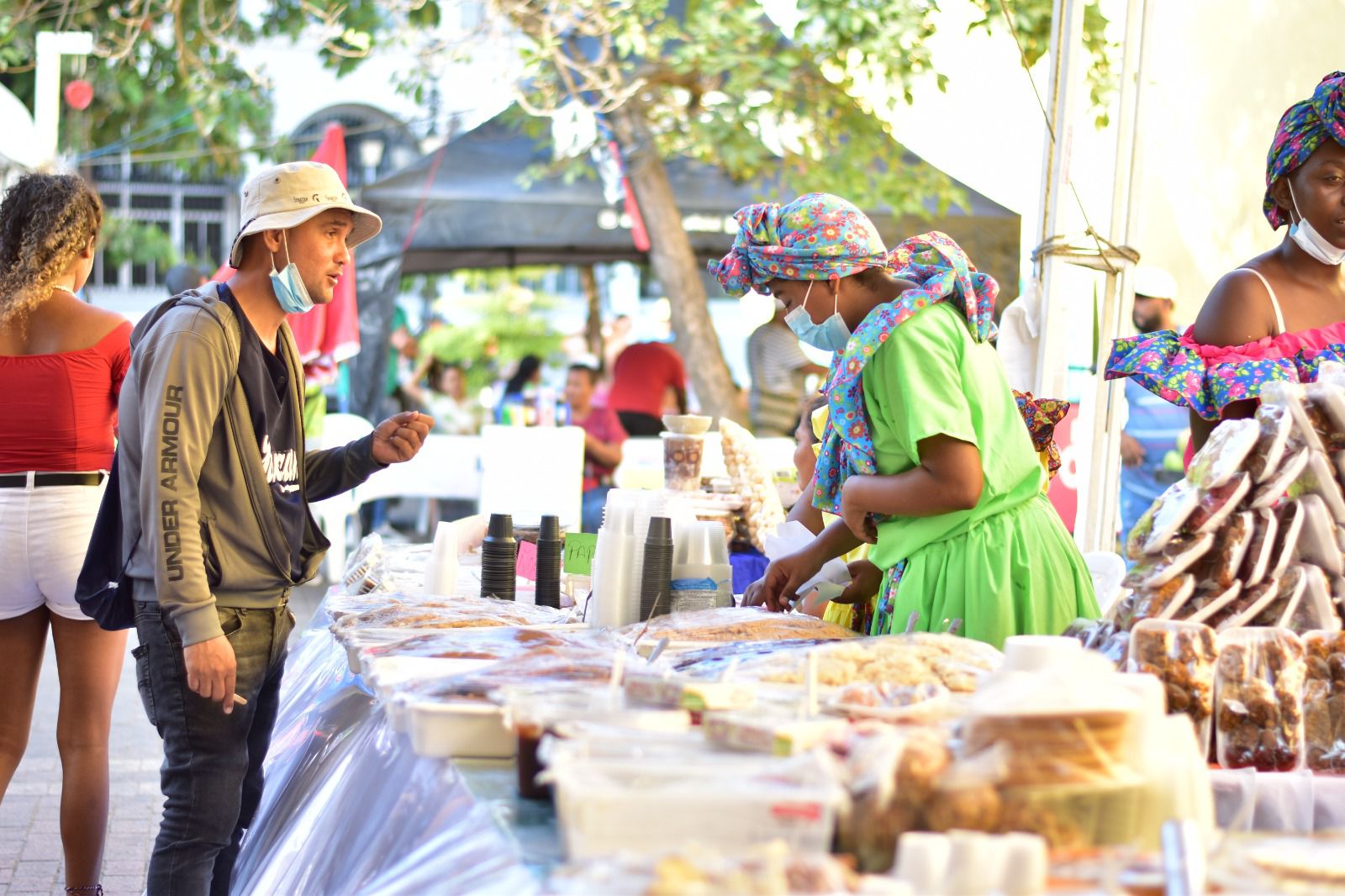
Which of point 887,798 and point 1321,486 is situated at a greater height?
point 1321,486

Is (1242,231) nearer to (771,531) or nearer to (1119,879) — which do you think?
(771,531)

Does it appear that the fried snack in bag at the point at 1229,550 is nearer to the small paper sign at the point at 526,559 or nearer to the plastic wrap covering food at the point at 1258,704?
the plastic wrap covering food at the point at 1258,704

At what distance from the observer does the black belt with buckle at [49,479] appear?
3.53 meters

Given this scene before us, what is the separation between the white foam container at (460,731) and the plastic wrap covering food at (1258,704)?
1033 mm

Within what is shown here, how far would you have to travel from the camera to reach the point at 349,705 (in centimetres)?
300

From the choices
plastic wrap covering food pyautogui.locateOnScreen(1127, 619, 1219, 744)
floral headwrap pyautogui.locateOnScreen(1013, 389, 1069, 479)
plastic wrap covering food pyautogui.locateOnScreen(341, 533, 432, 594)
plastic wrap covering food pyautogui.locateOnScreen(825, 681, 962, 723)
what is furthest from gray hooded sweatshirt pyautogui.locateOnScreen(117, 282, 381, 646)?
floral headwrap pyautogui.locateOnScreen(1013, 389, 1069, 479)

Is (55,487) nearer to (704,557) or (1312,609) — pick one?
(704,557)

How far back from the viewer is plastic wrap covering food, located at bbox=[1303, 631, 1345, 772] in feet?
6.63

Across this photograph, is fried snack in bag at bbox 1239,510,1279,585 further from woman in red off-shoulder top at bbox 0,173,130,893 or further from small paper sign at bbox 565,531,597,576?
woman in red off-shoulder top at bbox 0,173,130,893

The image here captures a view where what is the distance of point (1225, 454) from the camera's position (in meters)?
2.16

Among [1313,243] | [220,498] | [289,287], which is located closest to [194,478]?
[220,498]

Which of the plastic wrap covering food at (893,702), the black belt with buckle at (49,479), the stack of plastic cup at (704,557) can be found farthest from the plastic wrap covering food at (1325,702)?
the black belt with buckle at (49,479)

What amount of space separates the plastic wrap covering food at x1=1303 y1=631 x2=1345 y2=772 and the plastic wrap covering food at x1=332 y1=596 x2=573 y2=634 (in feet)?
5.01

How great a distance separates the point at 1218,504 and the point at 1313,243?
1169 mm
